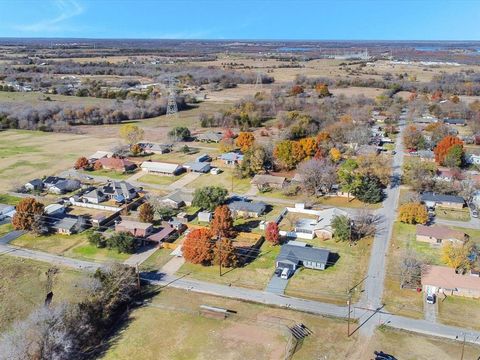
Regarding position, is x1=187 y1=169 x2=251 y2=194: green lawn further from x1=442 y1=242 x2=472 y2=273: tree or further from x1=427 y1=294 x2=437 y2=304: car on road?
x1=427 y1=294 x2=437 y2=304: car on road

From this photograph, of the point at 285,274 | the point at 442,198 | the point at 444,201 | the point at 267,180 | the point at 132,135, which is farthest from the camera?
the point at 132,135

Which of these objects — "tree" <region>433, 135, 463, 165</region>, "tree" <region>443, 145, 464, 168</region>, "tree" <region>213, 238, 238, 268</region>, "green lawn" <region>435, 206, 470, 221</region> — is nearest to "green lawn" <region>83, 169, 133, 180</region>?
"tree" <region>213, 238, 238, 268</region>

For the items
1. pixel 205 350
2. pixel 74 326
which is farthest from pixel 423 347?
pixel 74 326

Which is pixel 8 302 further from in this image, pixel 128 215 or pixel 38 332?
pixel 128 215

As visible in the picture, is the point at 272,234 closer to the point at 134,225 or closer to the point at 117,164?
the point at 134,225

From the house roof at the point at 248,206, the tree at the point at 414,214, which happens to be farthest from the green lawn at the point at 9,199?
the tree at the point at 414,214

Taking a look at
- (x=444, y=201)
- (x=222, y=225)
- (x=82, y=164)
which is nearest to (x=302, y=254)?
(x=222, y=225)
